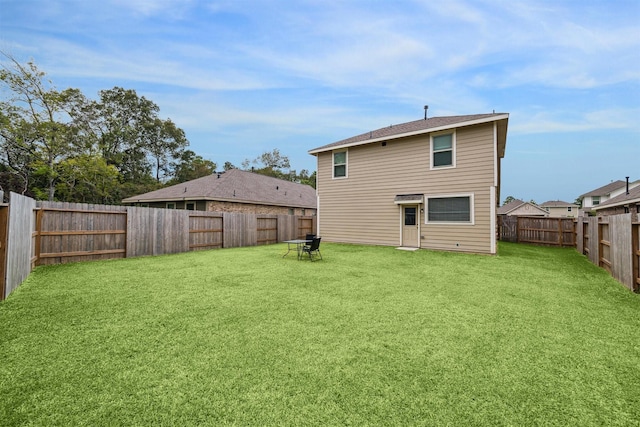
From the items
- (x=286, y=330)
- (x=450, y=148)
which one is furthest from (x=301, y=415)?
(x=450, y=148)

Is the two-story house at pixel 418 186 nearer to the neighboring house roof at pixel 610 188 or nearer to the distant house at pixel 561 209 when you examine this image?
the neighboring house roof at pixel 610 188

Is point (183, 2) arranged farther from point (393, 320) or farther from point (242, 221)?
point (393, 320)

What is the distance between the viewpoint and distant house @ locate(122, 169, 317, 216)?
17844mm

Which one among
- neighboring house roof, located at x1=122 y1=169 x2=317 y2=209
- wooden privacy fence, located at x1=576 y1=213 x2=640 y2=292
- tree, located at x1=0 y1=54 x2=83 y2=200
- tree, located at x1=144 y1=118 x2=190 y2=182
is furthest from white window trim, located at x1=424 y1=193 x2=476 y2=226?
tree, located at x1=144 y1=118 x2=190 y2=182

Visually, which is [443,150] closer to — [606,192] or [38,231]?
[38,231]

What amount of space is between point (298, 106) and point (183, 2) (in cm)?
1546

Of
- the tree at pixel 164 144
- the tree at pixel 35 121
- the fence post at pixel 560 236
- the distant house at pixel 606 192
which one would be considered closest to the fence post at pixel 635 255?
the fence post at pixel 560 236

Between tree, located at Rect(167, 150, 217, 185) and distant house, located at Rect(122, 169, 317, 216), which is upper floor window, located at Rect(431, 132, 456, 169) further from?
tree, located at Rect(167, 150, 217, 185)

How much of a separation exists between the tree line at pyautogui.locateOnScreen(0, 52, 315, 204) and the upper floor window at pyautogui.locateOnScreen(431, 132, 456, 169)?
2959 centimetres

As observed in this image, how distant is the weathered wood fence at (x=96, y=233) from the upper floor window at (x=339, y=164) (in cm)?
531

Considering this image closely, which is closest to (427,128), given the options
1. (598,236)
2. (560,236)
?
(598,236)

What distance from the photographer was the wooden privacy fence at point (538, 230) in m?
13.5

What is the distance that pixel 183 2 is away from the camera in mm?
11188

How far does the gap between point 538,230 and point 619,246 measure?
9717 mm
